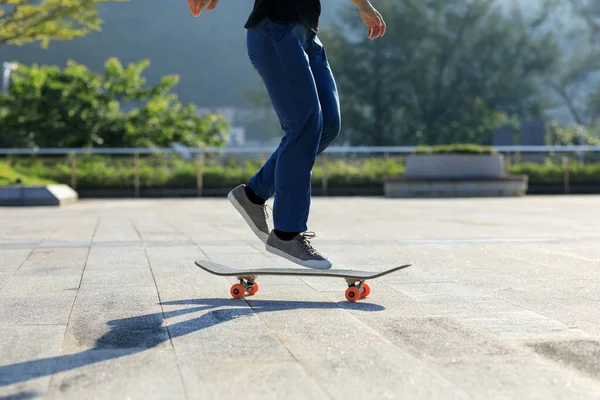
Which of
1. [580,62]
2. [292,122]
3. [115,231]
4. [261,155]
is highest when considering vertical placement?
[580,62]

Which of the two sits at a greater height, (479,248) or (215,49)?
(215,49)

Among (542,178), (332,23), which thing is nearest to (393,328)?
(542,178)

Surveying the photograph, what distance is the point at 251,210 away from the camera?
362cm

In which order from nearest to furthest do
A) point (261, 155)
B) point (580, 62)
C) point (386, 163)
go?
1. point (386, 163)
2. point (261, 155)
3. point (580, 62)

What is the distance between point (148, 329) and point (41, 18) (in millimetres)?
17570

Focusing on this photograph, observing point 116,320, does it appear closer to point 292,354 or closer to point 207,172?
point 292,354

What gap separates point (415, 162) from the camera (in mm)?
17500

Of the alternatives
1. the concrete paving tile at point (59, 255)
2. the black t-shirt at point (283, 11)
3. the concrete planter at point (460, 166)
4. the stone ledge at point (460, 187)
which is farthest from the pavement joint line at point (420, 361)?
the concrete planter at point (460, 166)

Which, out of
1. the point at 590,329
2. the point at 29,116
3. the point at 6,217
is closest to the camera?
the point at 590,329

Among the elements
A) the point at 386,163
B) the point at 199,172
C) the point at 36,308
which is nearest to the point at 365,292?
the point at 36,308

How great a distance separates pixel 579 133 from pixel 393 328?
34727mm

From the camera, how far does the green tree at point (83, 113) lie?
24.0m

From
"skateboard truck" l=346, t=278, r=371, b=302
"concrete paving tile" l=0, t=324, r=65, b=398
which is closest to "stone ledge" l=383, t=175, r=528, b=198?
"skateboard truck" l=346, t=278, r=371, b=302

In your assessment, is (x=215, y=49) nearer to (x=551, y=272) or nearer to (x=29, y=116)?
(x=29, y=116)
